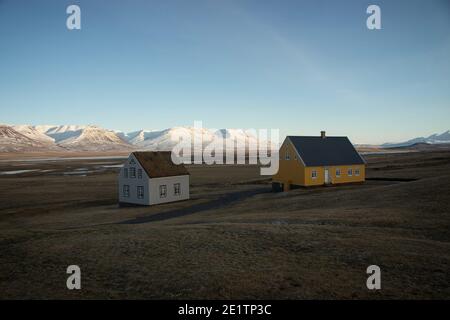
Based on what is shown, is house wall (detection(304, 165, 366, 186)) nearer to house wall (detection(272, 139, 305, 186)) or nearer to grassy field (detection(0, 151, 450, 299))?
house wall (detection(272, 139, 305, 186))

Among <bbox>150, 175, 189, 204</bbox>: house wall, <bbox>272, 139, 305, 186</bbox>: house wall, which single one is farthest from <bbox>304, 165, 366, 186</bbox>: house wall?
<bbox>150, 175, 189, 204</bbox>: house wall

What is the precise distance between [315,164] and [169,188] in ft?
66.6

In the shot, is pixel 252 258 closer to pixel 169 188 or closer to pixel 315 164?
pixel 169 188

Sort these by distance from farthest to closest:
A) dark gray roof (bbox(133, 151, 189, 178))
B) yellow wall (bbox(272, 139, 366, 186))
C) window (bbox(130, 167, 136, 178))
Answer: yellow wall (bbox(272, 139, 366, 186)) → window (bbox(130, 167, 136, 178)) → dark gray roof (bbox(133, 151, 189, 178))

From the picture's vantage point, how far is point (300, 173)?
46.5 meters

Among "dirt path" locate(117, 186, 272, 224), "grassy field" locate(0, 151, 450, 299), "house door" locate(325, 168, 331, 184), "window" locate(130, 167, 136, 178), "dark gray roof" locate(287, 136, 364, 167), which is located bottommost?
"dirt path" locate(117, 186, 272, 224)

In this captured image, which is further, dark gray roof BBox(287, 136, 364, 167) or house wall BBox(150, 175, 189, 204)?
dark gray roof BBox(287, 136, 364, 167)

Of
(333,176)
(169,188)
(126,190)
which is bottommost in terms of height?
(126,190)

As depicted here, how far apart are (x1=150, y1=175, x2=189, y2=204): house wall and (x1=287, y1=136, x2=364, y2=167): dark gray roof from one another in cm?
1651

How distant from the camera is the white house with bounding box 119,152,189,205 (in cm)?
4134

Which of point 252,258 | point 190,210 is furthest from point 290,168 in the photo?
point 252,258

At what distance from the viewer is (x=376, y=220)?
21281mm
